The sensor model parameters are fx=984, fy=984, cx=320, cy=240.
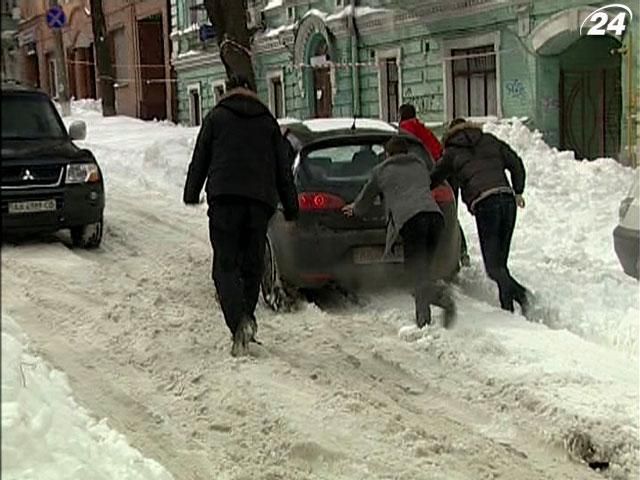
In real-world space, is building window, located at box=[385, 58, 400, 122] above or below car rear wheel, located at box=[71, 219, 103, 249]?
above

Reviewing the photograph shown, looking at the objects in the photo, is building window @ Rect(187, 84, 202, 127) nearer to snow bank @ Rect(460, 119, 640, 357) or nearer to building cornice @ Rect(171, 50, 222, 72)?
building cornice @ Rect(171, 50, 222, 72)

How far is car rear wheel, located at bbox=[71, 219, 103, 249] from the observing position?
9953mm

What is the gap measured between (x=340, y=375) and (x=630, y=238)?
291 cm

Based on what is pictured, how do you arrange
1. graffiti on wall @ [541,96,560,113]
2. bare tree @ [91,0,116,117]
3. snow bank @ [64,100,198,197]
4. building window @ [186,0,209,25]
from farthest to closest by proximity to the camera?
1. graffiti on wall @ [541,96,560,113]
2. building window @ [186,0,209,25]
3. snow bank @ [64,100,198,197]
4. bare tree @ [91,0,116,117]

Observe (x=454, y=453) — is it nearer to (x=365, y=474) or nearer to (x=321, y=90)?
(x=365, y=474)

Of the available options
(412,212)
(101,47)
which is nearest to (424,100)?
(412,212)

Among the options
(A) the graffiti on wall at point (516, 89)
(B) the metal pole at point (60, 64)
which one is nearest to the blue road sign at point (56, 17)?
(B) the metal pole at point (60, 64)

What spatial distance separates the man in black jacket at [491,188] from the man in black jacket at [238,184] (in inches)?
71.8

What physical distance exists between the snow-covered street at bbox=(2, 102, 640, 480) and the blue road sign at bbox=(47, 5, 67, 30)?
3.26 feet

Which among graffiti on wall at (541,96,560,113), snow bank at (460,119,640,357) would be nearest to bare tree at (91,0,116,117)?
snow bank at (460,119,640,357)

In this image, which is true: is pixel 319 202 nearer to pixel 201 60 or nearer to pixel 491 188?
pixel 491 188

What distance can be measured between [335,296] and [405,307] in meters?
0.86

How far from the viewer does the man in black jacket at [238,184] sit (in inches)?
244

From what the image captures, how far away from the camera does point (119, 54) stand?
8.65m
